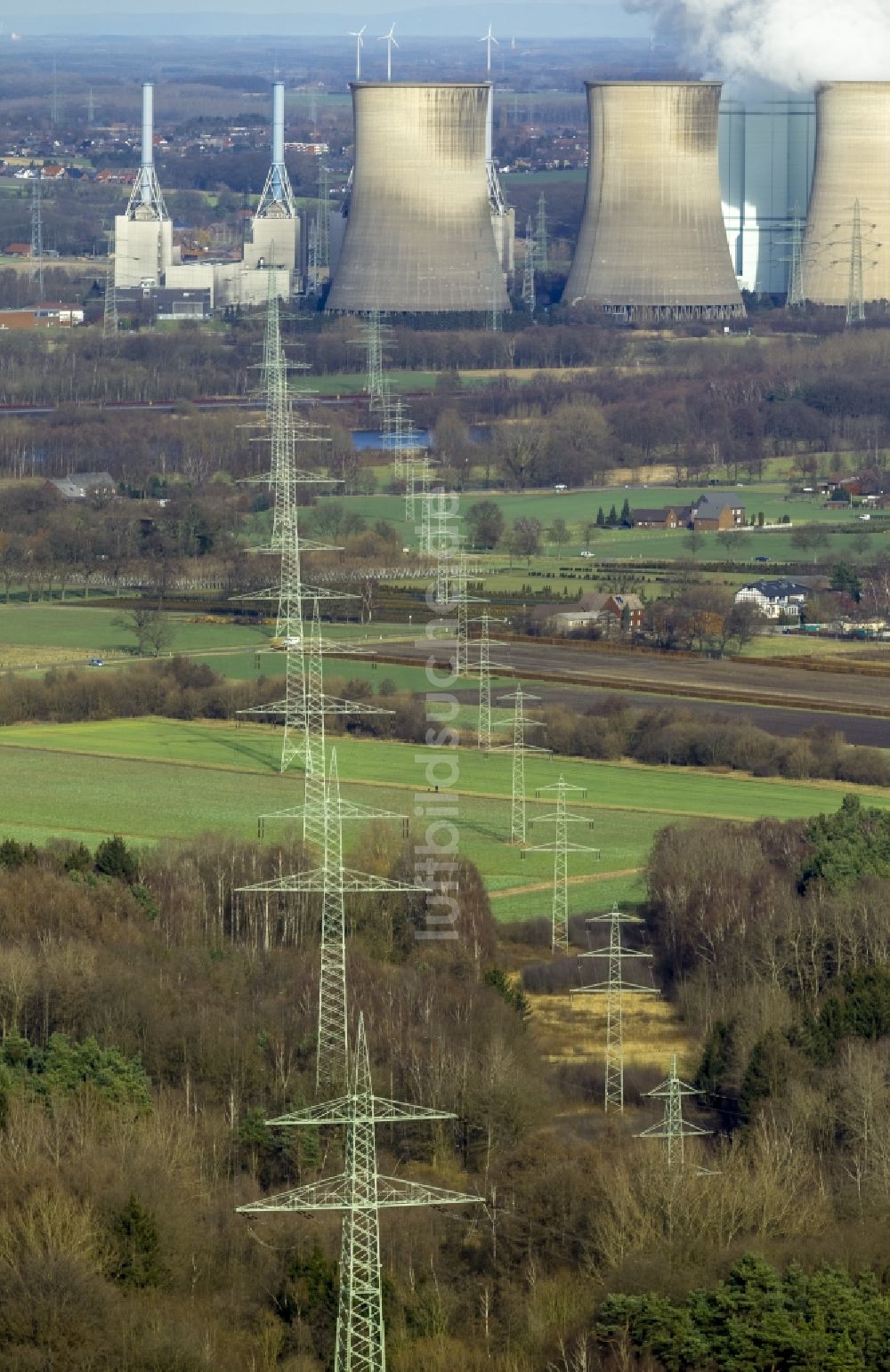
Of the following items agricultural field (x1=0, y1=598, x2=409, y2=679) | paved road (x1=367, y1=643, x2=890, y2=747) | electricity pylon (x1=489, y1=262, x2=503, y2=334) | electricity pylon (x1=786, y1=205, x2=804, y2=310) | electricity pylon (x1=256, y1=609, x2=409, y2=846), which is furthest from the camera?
electricity pylon (x1=786, y1=205, x2=804, y2=310)

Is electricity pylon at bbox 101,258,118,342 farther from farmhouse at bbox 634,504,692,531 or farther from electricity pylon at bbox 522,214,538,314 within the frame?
farmhouse at bbox 634,504,692,531

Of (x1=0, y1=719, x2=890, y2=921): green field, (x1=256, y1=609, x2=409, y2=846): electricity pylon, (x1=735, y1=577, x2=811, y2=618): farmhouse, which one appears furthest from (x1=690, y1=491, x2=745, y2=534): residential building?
(x1=0, y1=719, x2=890, y2=921): green field

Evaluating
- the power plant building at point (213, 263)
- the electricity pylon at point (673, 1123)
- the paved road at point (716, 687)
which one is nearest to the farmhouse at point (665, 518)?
the paved road at point (716, 687)

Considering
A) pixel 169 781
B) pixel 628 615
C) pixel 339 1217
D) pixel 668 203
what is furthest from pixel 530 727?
pixel 668 203

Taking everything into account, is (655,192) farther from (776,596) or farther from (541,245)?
(776,596)

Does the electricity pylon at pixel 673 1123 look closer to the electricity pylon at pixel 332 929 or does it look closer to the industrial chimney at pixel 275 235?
the electricity pylon at pixel 332 929

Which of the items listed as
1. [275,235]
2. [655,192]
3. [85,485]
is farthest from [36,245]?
[85,485]

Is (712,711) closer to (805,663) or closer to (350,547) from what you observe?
(805,663)

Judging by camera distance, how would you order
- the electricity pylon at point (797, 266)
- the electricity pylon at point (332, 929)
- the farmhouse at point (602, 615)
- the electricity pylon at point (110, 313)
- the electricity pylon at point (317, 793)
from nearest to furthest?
the electricity pylon at point (332, 929) < the electricity pylon at point (317, 793) < the farmhouse at point (602, 615) < the electricity pylon at point (110, 313) < the electricity pylon at point (797, 266)
